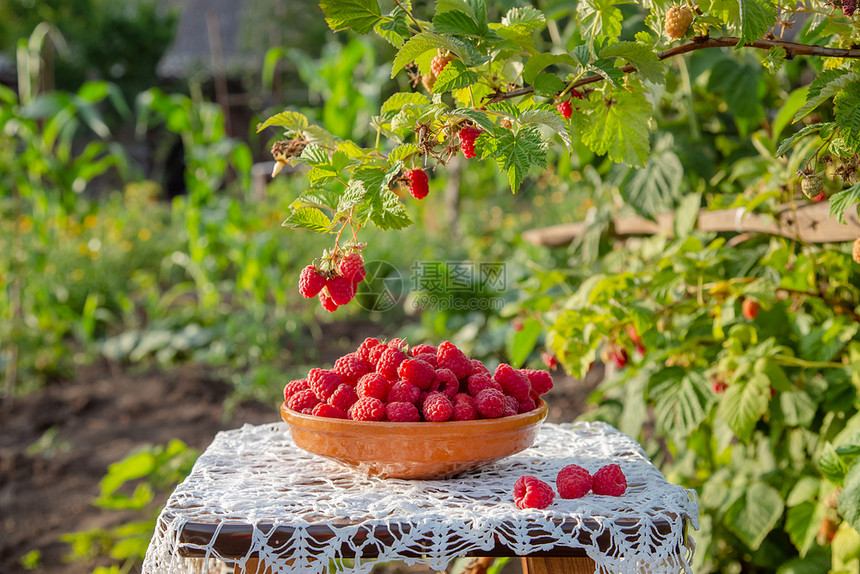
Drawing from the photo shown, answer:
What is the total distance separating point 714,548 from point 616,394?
42cm

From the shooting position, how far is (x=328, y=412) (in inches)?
37.2

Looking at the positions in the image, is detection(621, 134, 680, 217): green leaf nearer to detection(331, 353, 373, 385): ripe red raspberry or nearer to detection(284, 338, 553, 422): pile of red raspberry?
detection(284, 338, 553, 422): pile of red raspberry

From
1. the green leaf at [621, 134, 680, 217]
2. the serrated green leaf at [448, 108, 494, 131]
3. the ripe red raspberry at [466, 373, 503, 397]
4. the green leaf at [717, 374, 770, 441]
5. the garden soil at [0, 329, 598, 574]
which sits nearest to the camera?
the serrated green leaf at [448, 108, 494, 131]

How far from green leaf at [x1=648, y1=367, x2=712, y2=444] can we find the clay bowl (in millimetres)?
592

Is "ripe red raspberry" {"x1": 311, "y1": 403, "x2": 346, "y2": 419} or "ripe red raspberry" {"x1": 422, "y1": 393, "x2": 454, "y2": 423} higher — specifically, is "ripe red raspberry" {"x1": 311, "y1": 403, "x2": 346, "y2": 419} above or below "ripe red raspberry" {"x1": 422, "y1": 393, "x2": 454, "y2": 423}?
below

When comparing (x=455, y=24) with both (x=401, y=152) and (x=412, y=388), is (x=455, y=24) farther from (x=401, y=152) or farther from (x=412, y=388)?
(x=412, y=388)

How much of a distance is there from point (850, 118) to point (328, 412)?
704 millimetres

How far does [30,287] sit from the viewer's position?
143 inches

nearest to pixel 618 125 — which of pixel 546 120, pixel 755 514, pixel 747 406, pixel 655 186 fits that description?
pixel 546 120

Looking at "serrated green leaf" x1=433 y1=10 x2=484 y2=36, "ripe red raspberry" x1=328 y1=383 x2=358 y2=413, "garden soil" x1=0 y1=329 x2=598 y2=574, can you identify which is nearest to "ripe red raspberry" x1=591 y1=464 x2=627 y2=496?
"ripe red raspberry" x1=328 y1=383 x2=358 y2=413

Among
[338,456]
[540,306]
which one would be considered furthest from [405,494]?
[540,306]

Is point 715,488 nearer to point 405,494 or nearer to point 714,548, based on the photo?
point 714,548

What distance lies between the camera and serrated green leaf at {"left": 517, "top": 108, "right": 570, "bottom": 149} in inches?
30.6

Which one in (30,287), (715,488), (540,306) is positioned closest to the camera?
(715,488)
